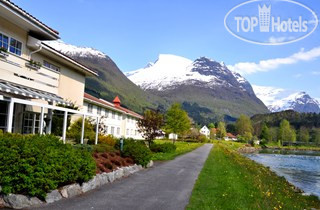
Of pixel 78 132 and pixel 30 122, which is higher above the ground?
pixel 30 122

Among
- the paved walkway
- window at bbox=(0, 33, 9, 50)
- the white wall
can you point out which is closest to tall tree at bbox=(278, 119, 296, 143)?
the white wall

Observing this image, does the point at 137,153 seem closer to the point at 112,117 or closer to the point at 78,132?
the point at 78,132

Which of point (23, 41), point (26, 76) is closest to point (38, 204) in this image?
point (26, 76)

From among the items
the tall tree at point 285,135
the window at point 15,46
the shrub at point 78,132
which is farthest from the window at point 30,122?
the tall tree at point 285,135

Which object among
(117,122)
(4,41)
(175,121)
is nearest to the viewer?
(4,41)

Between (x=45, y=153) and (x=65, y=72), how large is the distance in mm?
17797

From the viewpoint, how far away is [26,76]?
17719 mm

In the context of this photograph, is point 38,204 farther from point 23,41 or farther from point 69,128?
point 69,128

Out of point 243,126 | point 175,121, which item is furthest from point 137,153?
point 243,126

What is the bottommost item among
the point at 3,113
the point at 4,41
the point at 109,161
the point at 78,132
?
the point at 109,161

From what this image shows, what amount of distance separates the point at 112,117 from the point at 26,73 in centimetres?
3096

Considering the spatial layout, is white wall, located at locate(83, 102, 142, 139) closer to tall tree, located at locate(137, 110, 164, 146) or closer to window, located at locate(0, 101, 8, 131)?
tall tree, located at locate(137, 110, 164, 146)

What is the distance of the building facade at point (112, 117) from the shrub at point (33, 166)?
26159 mm

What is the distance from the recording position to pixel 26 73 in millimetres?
17641
